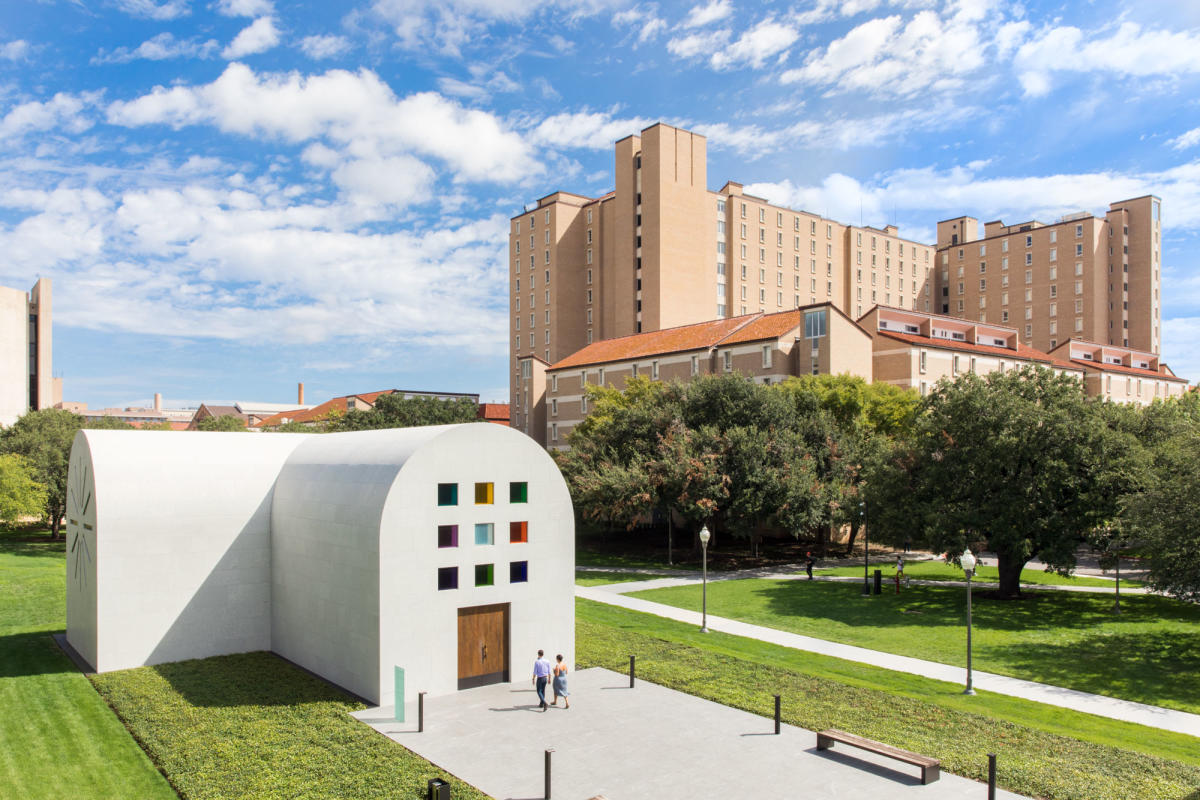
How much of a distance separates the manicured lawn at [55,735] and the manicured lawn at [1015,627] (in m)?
21.1

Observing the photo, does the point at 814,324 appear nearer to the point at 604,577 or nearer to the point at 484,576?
the point at 604,577

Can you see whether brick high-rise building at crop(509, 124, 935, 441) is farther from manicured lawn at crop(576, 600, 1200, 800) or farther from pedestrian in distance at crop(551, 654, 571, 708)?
pedestrian in distance at crop(551, 654, 571, 708)

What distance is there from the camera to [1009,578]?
34938mm

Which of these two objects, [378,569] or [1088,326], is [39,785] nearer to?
[378,569]

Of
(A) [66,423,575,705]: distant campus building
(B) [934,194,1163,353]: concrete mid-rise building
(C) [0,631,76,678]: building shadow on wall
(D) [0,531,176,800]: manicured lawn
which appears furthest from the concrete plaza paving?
(B) [934,194,1163,353]: concrete mid-rise building

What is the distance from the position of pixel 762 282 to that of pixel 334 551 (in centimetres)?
8462

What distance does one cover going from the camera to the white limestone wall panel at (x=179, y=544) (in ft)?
74.3

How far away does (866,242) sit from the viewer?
11181 centimetres

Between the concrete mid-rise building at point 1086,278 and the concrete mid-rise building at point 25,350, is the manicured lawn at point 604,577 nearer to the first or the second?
the concrete mid-rise building at point 25,350

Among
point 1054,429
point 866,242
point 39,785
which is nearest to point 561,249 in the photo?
point 866,242

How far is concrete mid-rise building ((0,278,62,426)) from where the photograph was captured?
3337 inches

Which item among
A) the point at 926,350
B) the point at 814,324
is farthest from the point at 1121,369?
the point at 814,324

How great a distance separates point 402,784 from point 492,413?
100 meters

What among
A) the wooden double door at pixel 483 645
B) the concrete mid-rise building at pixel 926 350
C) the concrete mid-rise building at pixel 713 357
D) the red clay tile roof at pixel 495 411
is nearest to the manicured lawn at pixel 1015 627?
the wooden double door at pixel 483 645
